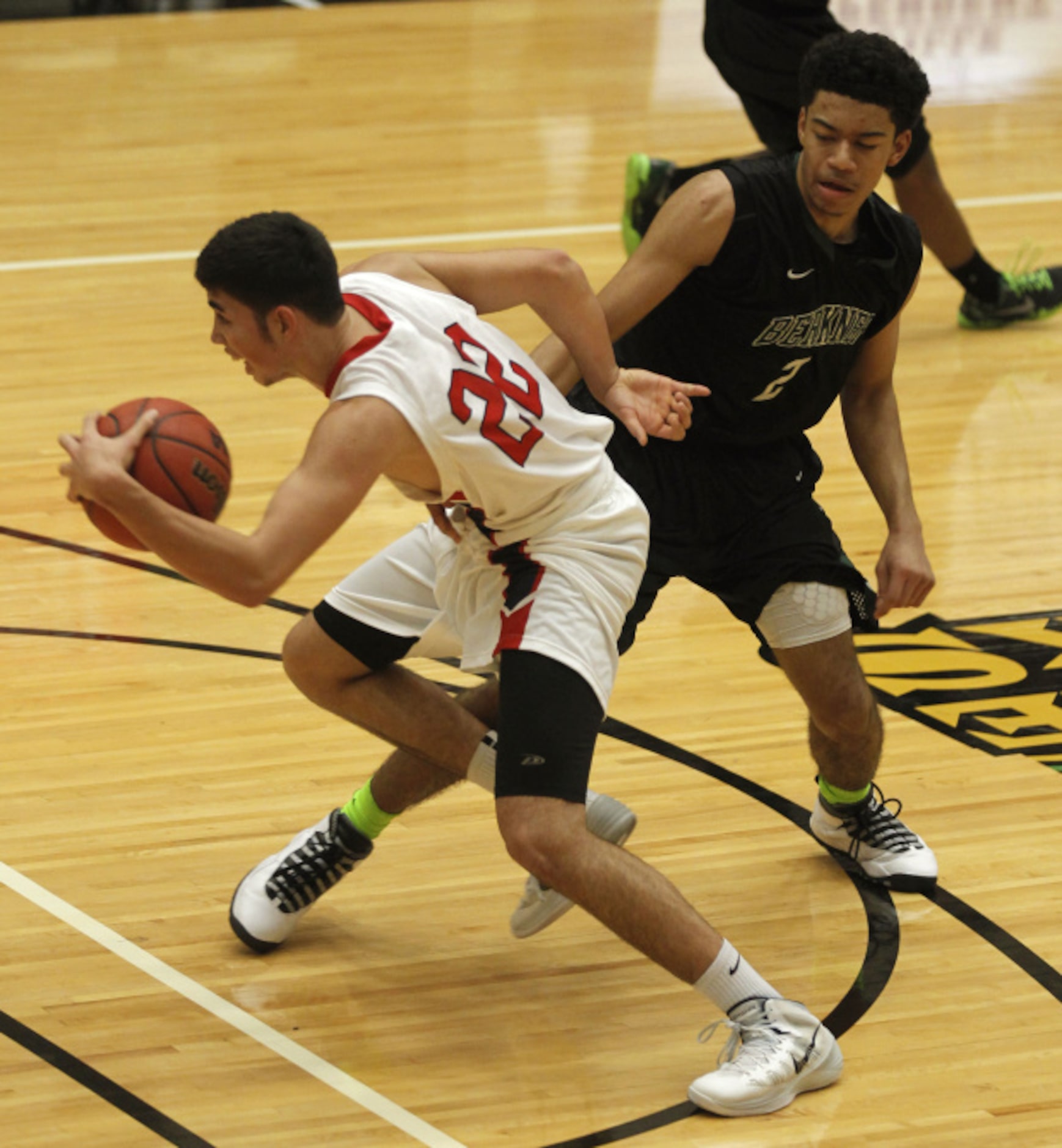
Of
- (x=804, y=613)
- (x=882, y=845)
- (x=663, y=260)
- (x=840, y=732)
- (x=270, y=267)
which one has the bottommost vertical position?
(x=882, y=845)

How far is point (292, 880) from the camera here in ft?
12.1

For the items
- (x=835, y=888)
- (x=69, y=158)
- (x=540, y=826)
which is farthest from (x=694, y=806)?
(x=69, y=158)

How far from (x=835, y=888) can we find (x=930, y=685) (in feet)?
3.41

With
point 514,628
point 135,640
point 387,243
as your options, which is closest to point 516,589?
point 514,628

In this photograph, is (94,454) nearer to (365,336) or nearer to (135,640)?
(365,336)

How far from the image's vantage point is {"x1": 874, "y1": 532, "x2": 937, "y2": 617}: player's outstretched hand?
380cm

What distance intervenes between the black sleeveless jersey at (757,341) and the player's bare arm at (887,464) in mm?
77

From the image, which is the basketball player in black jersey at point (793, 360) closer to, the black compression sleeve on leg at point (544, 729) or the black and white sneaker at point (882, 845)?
the black and white sneaker at point (882, 845)

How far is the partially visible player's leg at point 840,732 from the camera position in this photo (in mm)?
3730

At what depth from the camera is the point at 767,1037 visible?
316 cm

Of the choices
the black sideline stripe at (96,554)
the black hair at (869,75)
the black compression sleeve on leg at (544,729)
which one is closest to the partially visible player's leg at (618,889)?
the black compression sleeve on leg at (544,729)

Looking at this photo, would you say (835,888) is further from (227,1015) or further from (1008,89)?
(1008,89)

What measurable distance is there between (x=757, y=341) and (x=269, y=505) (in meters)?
1.20

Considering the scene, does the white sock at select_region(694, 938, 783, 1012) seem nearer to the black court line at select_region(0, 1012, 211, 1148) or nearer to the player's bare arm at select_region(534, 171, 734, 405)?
the black court line at select_region(0, 1012, 211, 1148)
